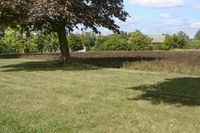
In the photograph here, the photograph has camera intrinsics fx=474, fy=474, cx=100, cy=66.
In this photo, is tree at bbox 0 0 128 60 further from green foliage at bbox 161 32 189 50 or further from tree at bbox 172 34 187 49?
tree at bbox 172 34 187 49

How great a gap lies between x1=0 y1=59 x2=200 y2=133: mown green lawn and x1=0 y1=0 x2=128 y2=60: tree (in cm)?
714

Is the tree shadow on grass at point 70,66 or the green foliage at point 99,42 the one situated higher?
the green foliage at point 99,42

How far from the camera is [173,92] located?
14.0m

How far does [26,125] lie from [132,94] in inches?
189

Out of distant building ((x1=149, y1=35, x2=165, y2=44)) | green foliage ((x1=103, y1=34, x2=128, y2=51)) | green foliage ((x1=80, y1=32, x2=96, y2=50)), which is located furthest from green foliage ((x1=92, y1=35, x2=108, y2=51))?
distant building ((x1=149, y1=35, x2=165, y2=44))

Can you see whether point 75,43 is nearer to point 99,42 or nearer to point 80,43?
point 80,43

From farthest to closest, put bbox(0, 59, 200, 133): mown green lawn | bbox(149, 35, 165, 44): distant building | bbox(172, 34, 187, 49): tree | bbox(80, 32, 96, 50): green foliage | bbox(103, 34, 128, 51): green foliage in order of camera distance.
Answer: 1. bbox(149, 35, 165, 44): distant building
2. bbox(80, 32, 96, 50): green foliage
3. bbox(172, 34, 187, 49): tree
4. bbox(103, 34, 128, 51): green foliage
5. bbox(0, 59, 200, 133): mown green lawn

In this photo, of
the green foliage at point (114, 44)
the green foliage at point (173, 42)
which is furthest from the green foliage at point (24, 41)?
the green foliage at point (173, 42)

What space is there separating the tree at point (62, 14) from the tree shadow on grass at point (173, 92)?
8432 millimetres

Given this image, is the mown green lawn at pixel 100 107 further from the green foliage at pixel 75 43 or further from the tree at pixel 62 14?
the green foliage at pixel 75 43

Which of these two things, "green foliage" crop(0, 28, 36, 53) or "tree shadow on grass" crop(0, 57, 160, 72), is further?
"green foliage" crop(0, 28, 36, 53)

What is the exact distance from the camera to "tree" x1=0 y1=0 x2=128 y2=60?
23.2 metres

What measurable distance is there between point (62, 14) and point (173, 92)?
37.1ft

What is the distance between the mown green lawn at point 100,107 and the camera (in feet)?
30.3
